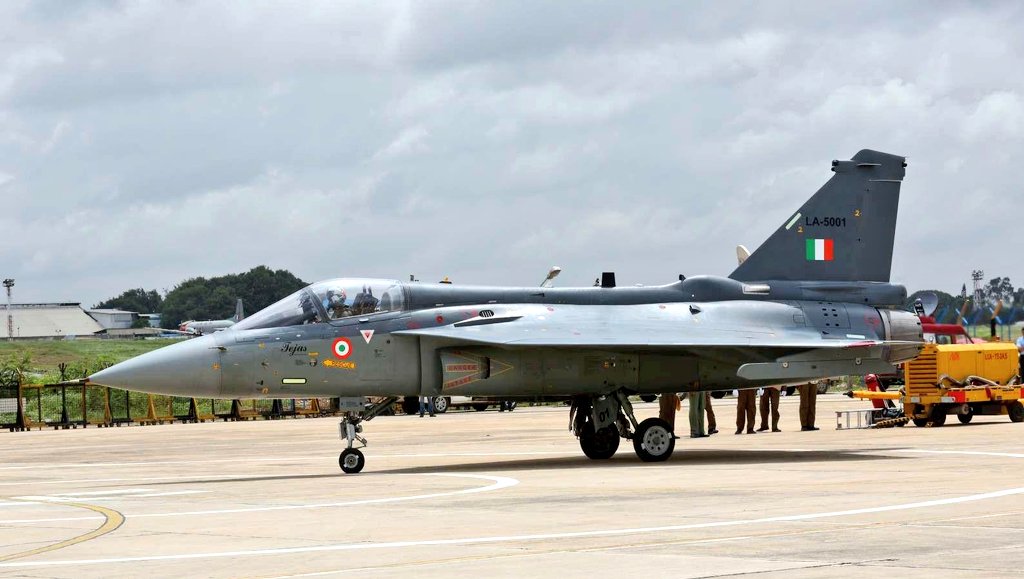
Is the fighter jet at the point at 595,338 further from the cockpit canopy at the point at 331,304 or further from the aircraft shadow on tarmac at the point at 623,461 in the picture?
the aircraft shadow on tarmac at the point at 623,461

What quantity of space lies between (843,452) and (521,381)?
530cm

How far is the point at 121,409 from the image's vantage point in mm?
49812

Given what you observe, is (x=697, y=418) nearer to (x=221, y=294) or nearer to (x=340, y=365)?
(x=340, y=365)

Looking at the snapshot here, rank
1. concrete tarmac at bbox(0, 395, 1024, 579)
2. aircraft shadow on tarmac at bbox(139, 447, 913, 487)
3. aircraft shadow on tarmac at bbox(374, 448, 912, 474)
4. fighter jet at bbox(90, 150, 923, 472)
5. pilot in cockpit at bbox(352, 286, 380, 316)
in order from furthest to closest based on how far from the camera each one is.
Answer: pilot in cockpit at bbox(352, 286, 380, 316), aircraft shadow on tarmac at bbox(374, 448, 912, 474), fighter jet at bbox(90, 150, 923, 472), aircraft shadow on tarmac at bbox(139, 447, 913, 487), concrete tarmac at bbox(0, 395, 1024, 579)

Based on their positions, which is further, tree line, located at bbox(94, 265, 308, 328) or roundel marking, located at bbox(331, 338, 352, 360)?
tree line, located at bbox(94, 265, 308, 328)

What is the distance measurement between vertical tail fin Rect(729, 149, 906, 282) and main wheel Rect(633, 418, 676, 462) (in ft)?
10.8

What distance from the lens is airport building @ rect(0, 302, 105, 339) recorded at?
484 ft

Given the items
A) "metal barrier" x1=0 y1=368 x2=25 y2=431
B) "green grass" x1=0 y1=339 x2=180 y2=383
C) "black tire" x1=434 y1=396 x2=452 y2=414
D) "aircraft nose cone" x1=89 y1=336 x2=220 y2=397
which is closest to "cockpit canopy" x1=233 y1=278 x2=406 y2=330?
"aircraft nose cone" x1=89 y1=336 x2=220 y2=397

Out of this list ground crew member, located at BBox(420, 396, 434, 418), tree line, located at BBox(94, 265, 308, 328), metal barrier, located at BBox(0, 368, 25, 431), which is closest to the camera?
metal barrier, located at BBox(0, 368, 25, 431)

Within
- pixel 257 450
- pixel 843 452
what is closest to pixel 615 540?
pixel 843 452

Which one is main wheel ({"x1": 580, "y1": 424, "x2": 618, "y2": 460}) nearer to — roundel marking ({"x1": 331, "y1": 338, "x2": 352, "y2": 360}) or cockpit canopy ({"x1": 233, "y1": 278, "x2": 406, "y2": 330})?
cockpit canopy ({"x1": 233, "y1": 278, "x2": 406, "y2": 330})

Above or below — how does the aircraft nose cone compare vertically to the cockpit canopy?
below

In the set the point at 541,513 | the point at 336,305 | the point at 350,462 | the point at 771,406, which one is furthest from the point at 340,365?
the point at 771,406

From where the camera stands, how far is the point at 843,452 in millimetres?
21047
